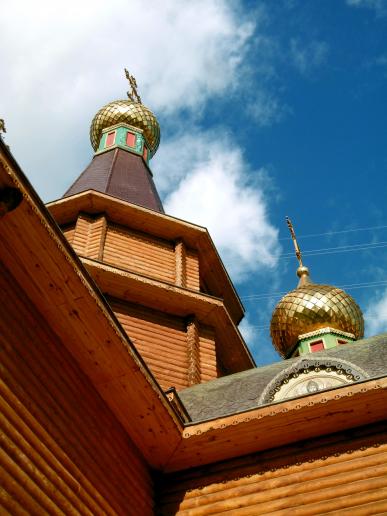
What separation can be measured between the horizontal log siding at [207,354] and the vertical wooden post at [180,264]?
1233mm

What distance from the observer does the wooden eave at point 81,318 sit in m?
5.78

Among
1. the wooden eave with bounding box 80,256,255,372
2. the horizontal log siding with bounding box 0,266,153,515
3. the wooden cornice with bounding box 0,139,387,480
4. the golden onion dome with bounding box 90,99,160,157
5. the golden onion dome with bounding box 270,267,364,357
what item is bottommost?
the horizontal log siding with bounding box 0,266,153,515

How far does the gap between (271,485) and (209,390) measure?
332 centimetres

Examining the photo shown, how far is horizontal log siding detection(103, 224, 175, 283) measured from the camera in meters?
14.0

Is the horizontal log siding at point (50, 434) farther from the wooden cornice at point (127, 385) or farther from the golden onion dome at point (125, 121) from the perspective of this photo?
the golden onion dome at point (125, 121)

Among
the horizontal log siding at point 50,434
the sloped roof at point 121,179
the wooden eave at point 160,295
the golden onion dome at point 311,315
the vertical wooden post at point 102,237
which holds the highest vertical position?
the sloped roof at point 121,179

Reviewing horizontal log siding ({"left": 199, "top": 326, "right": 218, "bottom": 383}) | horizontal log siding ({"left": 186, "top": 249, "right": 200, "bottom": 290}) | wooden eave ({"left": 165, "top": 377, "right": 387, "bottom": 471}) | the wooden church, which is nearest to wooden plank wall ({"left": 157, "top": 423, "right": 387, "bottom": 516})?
the wooden church

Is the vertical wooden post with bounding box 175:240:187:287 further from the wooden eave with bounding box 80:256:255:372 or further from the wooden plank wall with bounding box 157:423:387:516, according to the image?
the wooden plank wall with bounding box 157:423:387:516

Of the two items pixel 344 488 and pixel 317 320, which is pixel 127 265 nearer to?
pixel 317 320

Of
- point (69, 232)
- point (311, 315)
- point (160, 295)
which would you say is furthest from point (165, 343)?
point (311, 315)

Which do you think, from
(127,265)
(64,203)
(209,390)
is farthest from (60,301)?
(64,203)

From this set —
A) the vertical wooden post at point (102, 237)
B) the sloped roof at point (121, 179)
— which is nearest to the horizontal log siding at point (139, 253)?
the vertical wooden post at point (102, 237)

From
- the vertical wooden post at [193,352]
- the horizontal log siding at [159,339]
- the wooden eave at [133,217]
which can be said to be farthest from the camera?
the wooden eave at [133,217]

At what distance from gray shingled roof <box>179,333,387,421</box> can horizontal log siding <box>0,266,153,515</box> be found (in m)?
1.93
